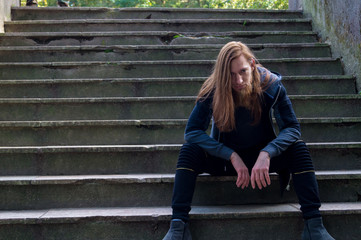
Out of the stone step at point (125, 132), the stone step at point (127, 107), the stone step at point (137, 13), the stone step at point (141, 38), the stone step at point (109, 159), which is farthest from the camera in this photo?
the stone step at point (137, 13)

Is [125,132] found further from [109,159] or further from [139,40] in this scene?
[139,40]

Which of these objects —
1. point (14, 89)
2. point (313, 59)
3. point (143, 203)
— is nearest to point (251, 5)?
point (313, 59)

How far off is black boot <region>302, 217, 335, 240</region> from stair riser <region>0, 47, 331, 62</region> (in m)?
2.53

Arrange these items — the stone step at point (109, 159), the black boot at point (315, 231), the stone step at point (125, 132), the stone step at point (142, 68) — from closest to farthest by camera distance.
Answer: the black boot at point (315, 231), the stone step at point (109, 159), the stone step at point (125, 132), the stone step at point (142, 68)

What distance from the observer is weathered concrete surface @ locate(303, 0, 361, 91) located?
3.69m

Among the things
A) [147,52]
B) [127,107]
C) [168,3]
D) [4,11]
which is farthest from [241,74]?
[168,3]

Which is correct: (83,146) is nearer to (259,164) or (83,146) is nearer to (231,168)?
(231,168)

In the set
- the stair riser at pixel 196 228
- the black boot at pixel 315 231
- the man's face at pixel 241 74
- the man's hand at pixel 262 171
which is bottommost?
the stair riser at pixel 196 228

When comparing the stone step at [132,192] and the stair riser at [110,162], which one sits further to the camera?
the stair riser at [110,162]

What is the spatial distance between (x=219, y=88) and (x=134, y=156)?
0.94 m

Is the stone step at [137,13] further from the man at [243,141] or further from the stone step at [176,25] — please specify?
the man at [243,141]

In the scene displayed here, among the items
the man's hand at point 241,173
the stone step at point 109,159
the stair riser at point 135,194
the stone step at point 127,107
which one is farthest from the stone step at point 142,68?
the man's hand at point 241,173

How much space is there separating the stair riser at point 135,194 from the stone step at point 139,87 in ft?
4.37

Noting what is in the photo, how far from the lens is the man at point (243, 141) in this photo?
2207 millimetres
